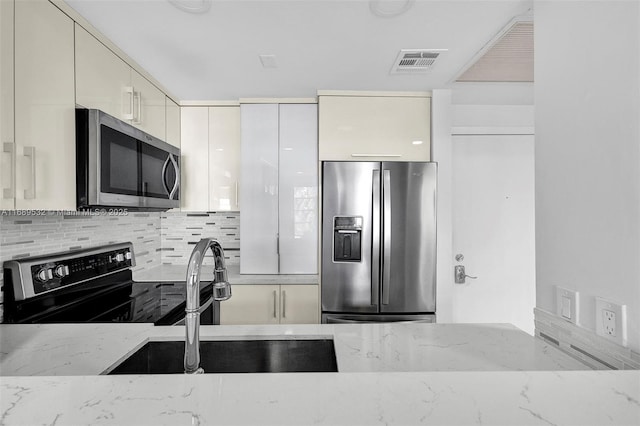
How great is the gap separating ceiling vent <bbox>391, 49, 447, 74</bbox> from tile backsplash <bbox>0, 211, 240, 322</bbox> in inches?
71.8

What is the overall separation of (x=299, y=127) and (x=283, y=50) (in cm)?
73

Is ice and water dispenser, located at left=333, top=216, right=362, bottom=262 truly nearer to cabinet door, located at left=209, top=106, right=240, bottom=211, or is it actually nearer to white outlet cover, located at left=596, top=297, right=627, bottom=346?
cabinet door, located at left=209, top=106, right=240, bottom=211

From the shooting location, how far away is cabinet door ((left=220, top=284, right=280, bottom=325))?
95.9 inches

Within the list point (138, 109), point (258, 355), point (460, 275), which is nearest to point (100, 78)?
point (138, 109)

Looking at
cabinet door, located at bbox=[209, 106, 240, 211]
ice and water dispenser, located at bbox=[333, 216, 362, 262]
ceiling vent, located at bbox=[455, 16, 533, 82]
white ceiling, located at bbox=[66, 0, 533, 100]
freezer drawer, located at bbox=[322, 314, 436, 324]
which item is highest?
ceiling vent, located at bbox=[455, 16, 533, 82]

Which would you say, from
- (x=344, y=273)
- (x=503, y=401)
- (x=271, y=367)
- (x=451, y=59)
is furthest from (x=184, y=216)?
(x=503, y=401)

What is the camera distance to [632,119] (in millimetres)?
828

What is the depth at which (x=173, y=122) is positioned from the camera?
254 cm

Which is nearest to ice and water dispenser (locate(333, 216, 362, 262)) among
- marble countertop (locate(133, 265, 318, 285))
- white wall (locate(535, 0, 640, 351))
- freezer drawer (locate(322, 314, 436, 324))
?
marble countertop (locate(133, 265, 318, 285))

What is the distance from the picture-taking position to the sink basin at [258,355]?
1.09 metres

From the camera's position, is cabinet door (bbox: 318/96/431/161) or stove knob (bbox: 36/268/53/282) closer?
stove knob (bbox: 36/268/53/282)

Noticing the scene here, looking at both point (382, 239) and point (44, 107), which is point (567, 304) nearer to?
point (382, 239)

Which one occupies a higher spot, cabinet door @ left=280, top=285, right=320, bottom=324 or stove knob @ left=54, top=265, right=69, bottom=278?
stove knob @ left=54, top=265, right=69, bottom=278

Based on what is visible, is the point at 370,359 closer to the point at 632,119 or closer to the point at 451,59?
the point at 632,119
